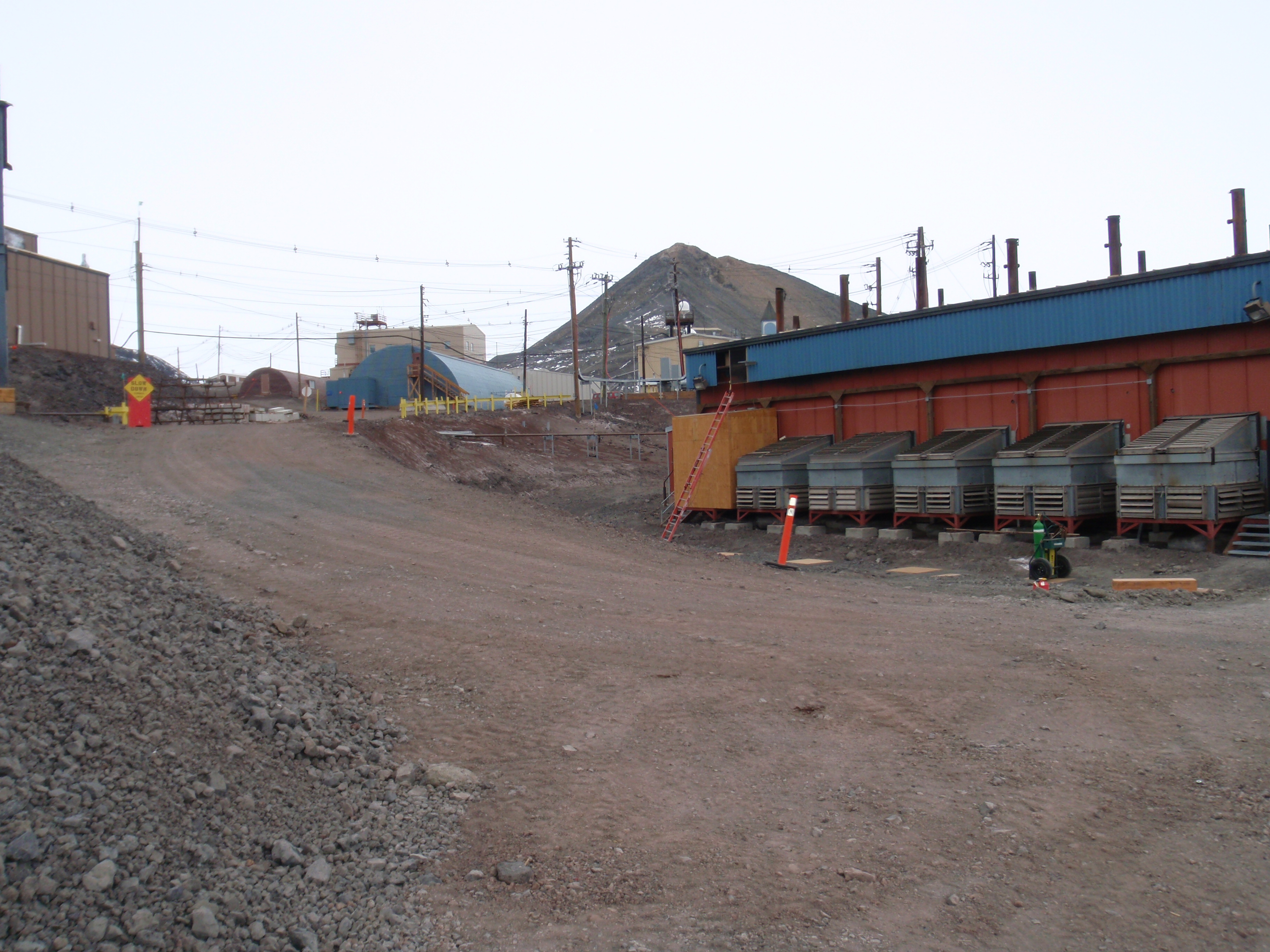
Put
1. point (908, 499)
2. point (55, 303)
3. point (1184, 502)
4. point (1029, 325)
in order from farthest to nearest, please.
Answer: point (55, 303), point (908, 499), point (1029, 325), point (1184, 502)

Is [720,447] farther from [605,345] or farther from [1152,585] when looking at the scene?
[605,345]

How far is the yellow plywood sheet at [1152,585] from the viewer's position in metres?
14.1

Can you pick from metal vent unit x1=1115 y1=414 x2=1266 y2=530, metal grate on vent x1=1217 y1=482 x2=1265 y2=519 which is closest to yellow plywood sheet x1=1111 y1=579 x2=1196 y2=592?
metal vent unit x1=1115 y1=414 x2=1266 y2=530

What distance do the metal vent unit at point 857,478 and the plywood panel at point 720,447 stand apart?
10.4 ft

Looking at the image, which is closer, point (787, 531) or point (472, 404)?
point (787, 531)

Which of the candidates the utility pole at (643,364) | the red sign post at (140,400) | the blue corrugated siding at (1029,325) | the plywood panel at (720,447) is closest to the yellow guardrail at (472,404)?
the red sign post at (140,400)

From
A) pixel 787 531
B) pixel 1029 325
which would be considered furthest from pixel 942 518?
pixel 787 531

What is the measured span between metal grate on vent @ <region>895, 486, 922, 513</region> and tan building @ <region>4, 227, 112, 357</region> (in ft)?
118

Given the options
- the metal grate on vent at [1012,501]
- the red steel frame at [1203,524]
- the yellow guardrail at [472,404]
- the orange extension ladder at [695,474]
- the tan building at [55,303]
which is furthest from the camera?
the yellow guardrail at [472,404]

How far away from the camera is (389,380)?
51.5m

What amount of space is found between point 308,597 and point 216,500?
8.29m

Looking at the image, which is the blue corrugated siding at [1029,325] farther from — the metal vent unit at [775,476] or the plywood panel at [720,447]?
the metal vent unit at [775,476]

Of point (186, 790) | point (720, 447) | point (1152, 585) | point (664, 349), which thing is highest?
point (664, 349)

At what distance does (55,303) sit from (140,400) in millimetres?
16122
